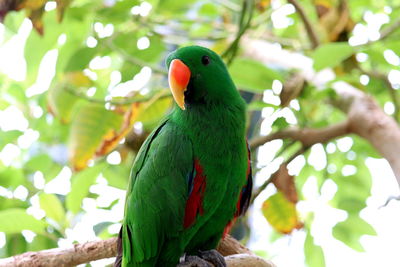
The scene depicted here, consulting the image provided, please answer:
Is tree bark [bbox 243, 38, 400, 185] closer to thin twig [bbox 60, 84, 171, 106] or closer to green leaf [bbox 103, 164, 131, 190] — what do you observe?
thin twig [bbox 60, 84, 171, 106]

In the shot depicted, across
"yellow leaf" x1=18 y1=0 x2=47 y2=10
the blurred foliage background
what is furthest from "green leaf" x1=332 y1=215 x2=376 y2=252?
"yellow leaf" x1=18 y1=0 x2=47 y2=10

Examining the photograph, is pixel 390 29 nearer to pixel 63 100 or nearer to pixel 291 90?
pixel 291 90

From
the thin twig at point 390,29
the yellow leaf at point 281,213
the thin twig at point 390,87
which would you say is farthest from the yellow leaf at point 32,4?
the thin twig at point 390,87

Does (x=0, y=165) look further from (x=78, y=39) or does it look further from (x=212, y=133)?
(x=212, y=133)

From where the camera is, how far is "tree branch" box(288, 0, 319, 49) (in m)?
1.69

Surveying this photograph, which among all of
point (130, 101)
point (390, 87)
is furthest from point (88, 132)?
point (390, 87)

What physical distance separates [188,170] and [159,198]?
0.26 feet

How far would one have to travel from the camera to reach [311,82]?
168 centimetres

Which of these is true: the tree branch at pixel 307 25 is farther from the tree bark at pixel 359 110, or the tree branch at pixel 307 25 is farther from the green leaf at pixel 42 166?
the green leaf at pixel 42 166

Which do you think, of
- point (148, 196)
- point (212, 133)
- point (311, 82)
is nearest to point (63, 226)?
point (148, 196)

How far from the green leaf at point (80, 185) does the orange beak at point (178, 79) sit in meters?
0.44

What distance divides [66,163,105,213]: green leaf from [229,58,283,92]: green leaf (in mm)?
412

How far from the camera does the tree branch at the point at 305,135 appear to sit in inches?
62.2

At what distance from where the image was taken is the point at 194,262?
1.25m
